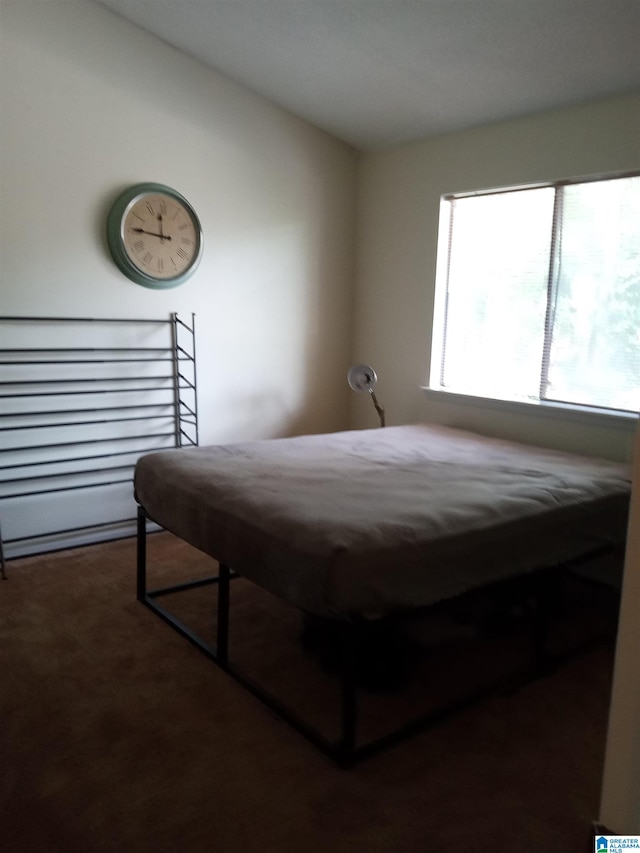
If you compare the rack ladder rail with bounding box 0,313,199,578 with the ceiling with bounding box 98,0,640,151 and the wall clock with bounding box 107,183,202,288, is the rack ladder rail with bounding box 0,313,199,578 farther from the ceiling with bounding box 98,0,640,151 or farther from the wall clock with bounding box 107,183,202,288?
the ceiling with bounding box 98,0,640,151

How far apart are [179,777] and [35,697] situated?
2.12 feet

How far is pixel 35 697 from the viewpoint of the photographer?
87.2 inches

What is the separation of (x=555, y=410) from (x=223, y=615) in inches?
76.3

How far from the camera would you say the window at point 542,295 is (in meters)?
3.14

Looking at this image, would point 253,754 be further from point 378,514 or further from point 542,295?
point 542,295

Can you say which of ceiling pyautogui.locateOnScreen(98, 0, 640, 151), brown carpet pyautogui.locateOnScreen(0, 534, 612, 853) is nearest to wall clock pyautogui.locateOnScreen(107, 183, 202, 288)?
ceiling pyautogui.locateOnScreen(98, 0, 640, 151)

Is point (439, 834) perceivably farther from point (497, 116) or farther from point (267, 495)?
point (497, 116)

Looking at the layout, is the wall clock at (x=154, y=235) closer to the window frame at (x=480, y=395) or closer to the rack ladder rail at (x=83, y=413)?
the rack ladder rail at (x=83, y=413)

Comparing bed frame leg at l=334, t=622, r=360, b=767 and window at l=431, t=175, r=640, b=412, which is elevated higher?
window at l=431, t=175, r=640, b=412

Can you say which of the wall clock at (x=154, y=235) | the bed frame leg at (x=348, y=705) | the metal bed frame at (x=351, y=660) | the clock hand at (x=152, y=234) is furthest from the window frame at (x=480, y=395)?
the bed frame leg at (x=348, y=705)

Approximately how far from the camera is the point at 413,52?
121 inches

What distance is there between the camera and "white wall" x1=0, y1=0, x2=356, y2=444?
3.21 metres

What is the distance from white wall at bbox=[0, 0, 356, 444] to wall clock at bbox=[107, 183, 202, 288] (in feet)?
0.25

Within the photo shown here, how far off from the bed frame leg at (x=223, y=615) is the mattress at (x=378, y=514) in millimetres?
109
